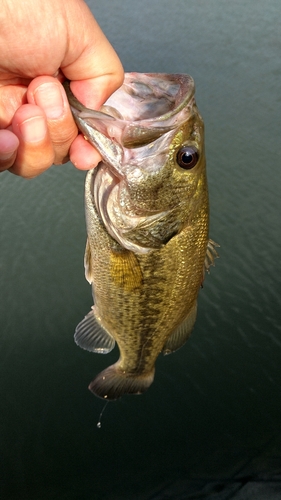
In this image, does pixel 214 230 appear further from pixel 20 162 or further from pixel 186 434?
pixel 20 162

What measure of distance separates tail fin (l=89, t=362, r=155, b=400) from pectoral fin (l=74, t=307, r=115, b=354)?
17 centimetres

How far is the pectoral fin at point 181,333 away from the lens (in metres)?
2.59

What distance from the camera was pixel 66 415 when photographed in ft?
16.6

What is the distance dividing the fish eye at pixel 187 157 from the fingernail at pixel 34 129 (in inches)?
22.3

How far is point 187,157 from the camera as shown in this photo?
200 cm

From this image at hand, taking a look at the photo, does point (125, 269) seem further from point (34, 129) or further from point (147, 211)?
point (34, 129)

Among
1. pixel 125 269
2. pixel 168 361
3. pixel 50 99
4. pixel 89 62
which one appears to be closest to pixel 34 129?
pixel 50 99

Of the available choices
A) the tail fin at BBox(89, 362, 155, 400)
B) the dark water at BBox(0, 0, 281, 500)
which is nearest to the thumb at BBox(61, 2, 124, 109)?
the tail fin at BBox(89, 362, 155, 400)

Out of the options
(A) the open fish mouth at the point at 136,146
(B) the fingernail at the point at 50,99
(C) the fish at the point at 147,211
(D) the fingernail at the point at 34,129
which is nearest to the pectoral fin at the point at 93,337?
(C) the fish at the point at 147,211

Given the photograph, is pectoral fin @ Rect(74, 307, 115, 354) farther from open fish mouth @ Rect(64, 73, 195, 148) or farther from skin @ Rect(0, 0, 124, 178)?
open fish mouth @ Rect(64, 73, 195, 148)

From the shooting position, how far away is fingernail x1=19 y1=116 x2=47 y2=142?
1.86 m

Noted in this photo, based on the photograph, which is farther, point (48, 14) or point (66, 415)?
point (66, 415)

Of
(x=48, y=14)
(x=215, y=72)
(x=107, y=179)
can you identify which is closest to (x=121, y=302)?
(x=107, y=179)

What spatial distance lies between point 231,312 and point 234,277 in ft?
1.68
